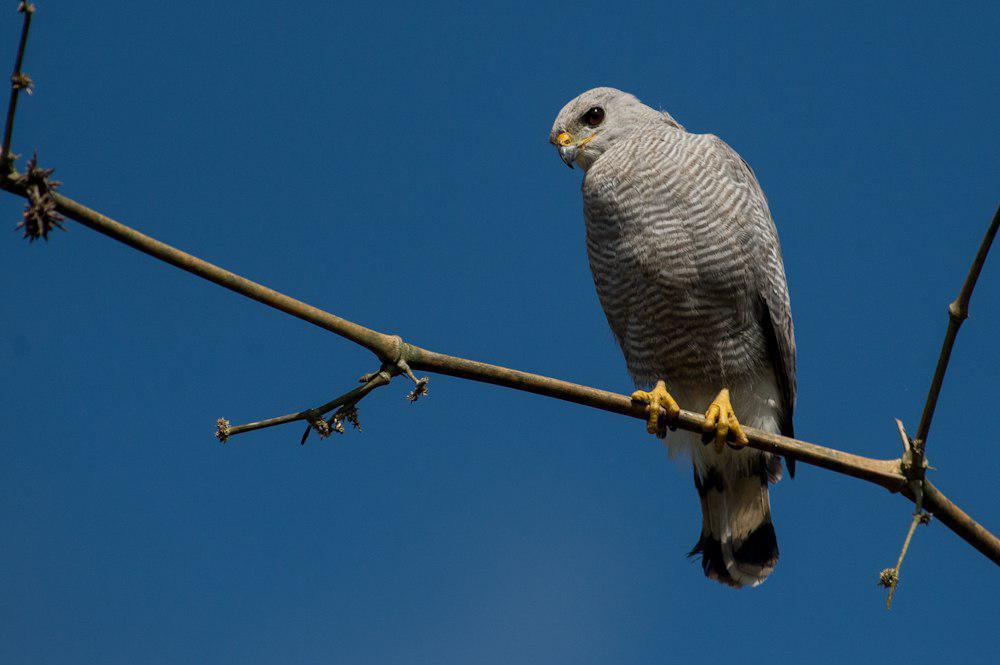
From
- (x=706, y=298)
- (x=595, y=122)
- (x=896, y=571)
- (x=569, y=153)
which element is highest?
(x=595, y=122)

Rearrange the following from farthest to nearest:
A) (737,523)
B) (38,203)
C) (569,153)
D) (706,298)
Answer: (569,153), (737,523), (706,298), (38,203)

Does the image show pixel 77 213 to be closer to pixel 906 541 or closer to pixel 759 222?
pixel 906 541

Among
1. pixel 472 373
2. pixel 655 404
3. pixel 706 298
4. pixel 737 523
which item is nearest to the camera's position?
pixel 472 373

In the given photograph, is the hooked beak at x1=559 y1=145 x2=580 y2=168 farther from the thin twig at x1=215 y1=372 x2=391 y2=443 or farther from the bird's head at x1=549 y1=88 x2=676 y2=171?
the thin twig at x1=215 y1=372 x2=391 y2=443

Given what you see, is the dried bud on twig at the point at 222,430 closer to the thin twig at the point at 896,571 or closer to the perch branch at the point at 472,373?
the perch branch at the point at 472,373

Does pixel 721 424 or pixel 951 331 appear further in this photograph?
pixel 721 424

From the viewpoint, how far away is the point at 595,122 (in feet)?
22.1

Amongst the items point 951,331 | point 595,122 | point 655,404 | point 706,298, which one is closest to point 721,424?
point 655,404

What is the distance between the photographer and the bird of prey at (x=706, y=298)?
19.0ft

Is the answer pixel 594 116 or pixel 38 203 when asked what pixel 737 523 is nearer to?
pixel 594 116

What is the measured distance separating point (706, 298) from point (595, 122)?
162 cm

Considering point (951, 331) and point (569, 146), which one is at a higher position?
point (569, 146)

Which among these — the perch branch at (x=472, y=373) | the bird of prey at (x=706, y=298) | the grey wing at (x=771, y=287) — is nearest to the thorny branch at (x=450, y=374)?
the perch branch at (x=472, y=373)

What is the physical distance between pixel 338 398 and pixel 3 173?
3.99 feet
